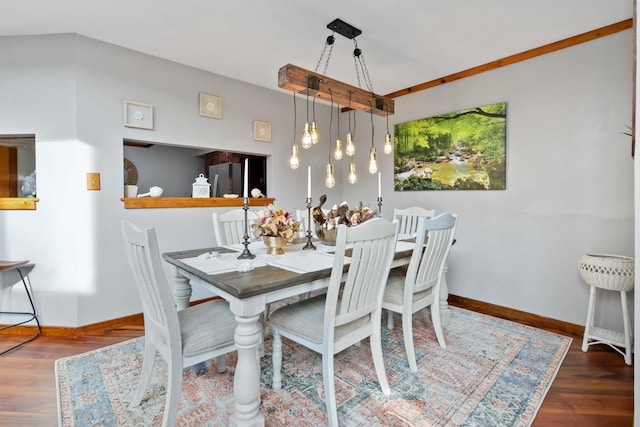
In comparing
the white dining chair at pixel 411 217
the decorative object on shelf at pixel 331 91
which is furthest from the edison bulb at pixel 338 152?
the white dining chair at pixel 411 217

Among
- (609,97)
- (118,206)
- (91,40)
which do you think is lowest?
(118,206)

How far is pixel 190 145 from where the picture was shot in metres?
3.02

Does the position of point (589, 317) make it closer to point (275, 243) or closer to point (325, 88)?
point (275, 243)

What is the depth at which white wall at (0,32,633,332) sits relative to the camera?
94.4 inches

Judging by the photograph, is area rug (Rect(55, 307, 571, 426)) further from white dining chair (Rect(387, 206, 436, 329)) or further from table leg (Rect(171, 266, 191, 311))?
white dining chair (Rect(387, 206, 436, 329))

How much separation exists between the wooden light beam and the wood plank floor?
84.6 inches

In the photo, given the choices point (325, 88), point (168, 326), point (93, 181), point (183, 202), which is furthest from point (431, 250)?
point (93, 181)

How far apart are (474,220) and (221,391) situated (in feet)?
8.71

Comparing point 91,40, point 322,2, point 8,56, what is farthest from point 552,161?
point 8,56

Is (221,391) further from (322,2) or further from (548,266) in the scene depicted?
Result: (548,266)

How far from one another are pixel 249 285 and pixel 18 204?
2.37 meters

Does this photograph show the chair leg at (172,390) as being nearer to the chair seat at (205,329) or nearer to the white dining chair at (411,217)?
the chair seat at (205,329)

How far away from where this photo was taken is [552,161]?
8.58 feet

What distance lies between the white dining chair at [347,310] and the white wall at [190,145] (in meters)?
1.80
